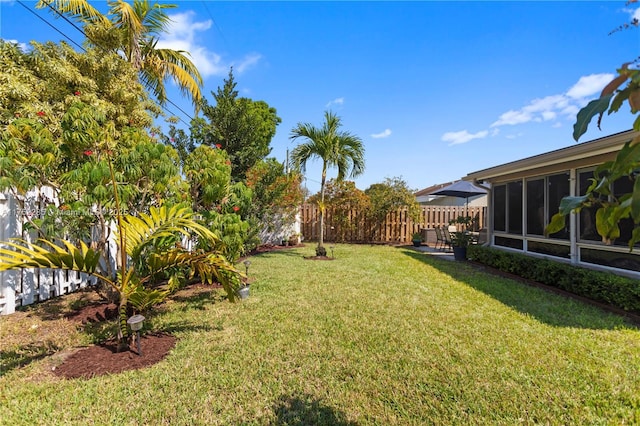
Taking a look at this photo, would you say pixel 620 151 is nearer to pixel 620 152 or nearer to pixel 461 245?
pixel 620 152

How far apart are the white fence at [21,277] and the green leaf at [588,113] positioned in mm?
4968

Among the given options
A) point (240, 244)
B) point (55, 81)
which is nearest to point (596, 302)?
point (240, 244)

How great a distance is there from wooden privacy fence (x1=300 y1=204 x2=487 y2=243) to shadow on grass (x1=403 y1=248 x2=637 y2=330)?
6.50 metres

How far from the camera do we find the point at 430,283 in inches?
238

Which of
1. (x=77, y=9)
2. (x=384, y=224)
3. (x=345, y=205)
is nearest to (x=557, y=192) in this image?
(x=384, y=224)

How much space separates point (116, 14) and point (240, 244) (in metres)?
8.57

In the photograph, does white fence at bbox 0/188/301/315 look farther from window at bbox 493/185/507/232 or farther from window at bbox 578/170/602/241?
window at bbox 493/185/507/232

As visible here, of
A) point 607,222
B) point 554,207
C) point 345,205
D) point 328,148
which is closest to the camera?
point 607,222

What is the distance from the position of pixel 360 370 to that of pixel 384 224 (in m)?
11.1

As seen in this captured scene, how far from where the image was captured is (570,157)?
5488 mm

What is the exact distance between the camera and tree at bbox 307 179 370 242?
13.0 meters

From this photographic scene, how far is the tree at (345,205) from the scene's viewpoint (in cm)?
1298

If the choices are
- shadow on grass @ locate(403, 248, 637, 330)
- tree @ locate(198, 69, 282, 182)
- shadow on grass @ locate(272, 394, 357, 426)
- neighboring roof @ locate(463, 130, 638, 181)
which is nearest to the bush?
shadow on grass @ locate(403, 248, 637, 330)

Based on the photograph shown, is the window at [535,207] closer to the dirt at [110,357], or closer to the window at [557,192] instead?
the window at [557,192]
